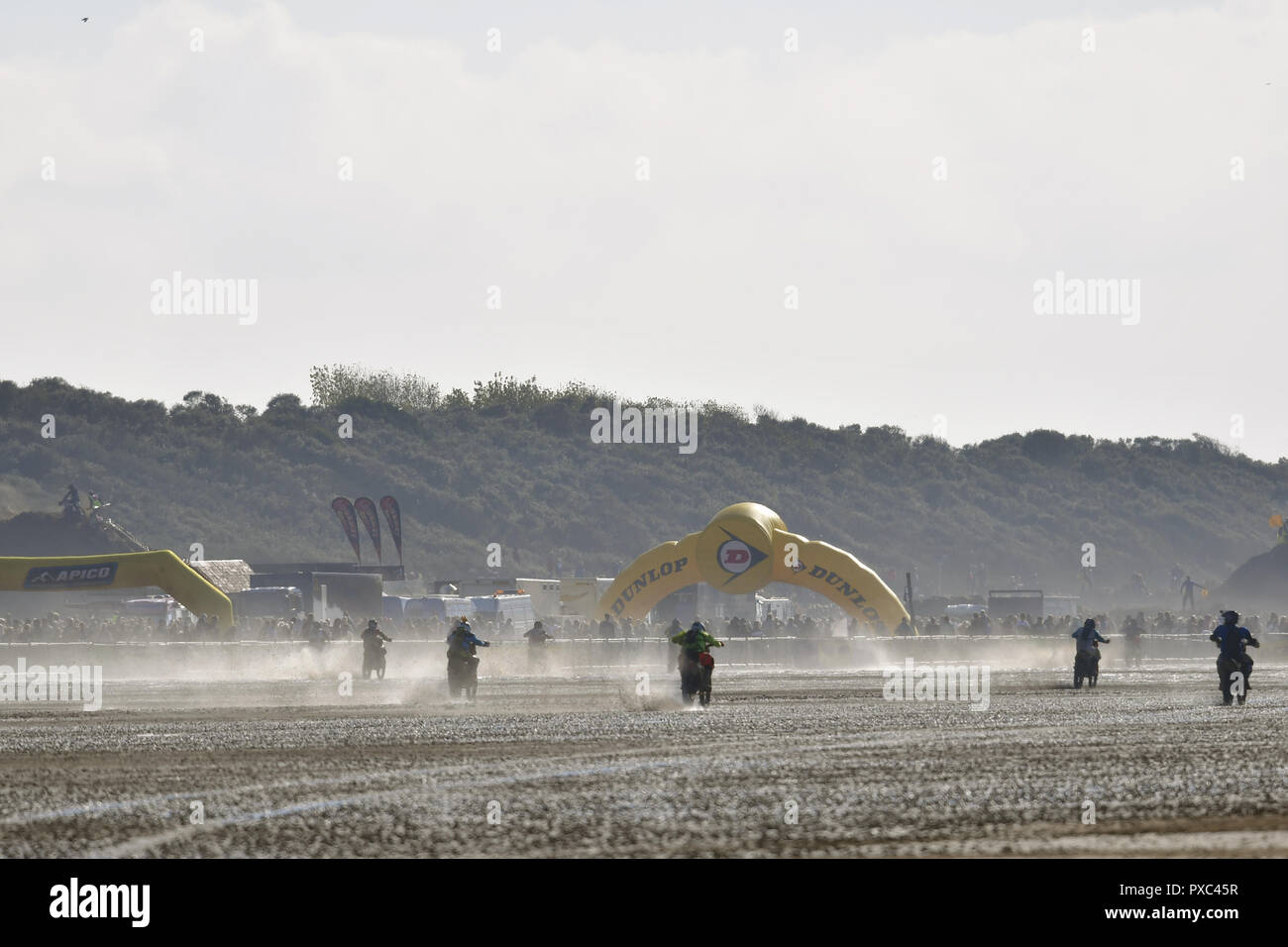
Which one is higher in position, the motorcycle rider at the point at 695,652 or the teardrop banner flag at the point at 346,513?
the teardrop banner flag at the point at 346,513

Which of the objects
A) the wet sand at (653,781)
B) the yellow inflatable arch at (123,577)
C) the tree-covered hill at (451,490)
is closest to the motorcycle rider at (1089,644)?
the wet sand at (653,781)

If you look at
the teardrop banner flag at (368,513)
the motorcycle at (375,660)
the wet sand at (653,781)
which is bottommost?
the wet sand at (653,781)

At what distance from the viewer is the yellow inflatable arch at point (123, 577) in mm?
43750

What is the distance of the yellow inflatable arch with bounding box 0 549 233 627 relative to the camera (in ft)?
144

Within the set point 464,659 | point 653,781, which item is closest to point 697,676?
point 464,659

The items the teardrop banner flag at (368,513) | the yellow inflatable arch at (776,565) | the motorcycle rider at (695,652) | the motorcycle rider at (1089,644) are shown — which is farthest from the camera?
the teardrop banner flag at (368,513)

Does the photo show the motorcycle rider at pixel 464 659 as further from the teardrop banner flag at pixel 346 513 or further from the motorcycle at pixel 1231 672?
the teardrop banner flag at pixel 346 513

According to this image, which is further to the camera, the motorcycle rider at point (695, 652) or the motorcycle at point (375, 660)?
the motorcycle at point (375, 660)

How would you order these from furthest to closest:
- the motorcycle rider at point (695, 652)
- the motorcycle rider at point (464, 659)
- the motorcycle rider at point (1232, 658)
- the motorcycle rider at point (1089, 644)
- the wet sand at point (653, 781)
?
the motorcycle rider at point (1089, 644) < the motorcycle rider at point (464, 659) < the motorcycle rider at point (1232, 658) < the motorcycle rider at point (695, 652) < the wet sand at point (653, 781)

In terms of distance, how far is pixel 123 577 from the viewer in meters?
44.8

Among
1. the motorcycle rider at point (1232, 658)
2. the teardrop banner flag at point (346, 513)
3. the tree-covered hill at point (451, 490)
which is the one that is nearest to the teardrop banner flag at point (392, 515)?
the teardrop banner flag at point (346, 513)

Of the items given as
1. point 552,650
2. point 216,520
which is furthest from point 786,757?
point 216,520

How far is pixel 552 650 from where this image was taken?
4672 cm
